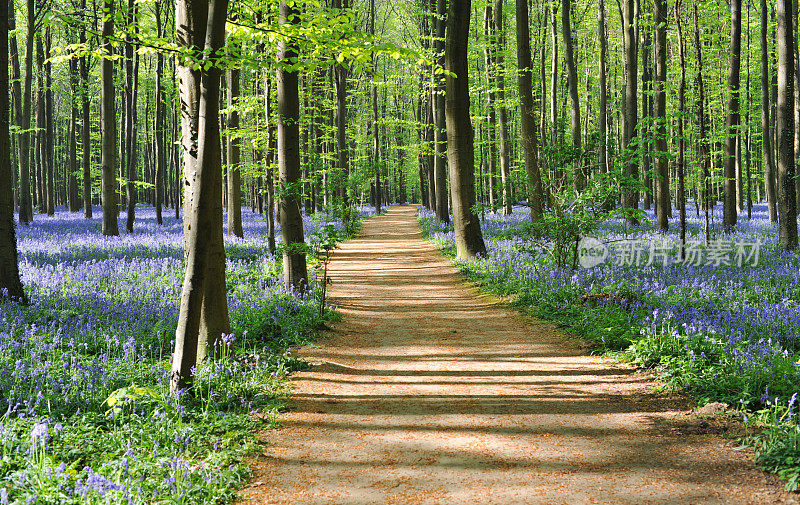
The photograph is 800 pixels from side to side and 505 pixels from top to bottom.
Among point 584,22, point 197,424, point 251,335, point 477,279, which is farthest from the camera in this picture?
point 584,22

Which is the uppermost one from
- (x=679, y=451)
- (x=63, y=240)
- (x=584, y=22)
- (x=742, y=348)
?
(x=584, y=22)

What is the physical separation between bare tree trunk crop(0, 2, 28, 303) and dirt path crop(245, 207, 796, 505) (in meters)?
4.51

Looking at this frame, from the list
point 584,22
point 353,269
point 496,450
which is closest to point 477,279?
point 353,269

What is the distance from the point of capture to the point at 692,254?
544 inches

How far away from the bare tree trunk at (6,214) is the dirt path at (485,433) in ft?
14.8

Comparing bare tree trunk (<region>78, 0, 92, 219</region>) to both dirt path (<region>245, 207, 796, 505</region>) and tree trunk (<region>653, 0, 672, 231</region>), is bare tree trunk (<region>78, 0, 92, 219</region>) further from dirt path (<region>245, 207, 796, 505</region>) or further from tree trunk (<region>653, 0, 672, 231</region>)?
tree trunk (<region>653, 0, 672, 231</region>)

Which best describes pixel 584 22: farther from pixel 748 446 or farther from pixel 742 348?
pixel 748 446

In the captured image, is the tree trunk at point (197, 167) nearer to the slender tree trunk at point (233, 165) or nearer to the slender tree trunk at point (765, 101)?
the slender tree trunk at point (233, 165)

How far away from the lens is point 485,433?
4.76 m

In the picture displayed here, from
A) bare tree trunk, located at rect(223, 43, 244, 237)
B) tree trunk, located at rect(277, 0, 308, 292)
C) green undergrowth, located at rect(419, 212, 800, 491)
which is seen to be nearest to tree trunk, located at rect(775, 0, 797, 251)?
green undergrowth, located at rect(419, 212, 800, 491)

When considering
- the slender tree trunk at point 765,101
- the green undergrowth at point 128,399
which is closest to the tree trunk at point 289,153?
the green undergrowth at point 128,399

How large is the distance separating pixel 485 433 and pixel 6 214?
7.69 metres

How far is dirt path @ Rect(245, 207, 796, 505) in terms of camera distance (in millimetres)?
3721

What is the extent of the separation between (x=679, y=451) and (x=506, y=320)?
508 cm
